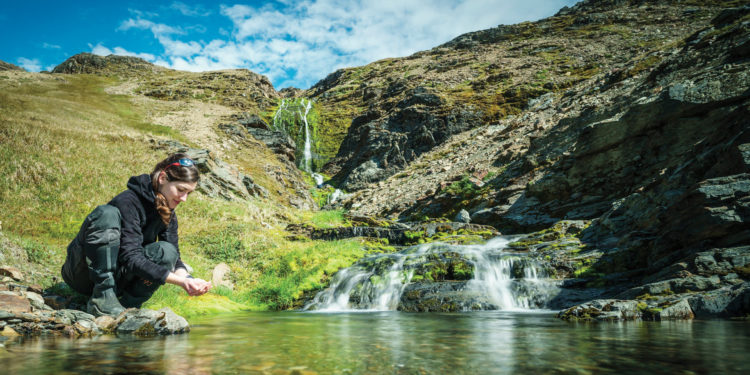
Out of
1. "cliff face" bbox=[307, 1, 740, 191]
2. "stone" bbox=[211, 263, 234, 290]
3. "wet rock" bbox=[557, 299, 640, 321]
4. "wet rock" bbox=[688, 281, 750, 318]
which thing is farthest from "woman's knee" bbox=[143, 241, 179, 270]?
"cliff face" bbox=[307, 1, 740, 191]

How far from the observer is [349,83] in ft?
336

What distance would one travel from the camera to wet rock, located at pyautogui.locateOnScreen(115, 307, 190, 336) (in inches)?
167

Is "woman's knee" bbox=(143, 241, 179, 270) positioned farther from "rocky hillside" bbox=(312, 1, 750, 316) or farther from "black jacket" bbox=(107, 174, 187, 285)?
"rocky hillside" bbox=(312, 1, 750, 316)

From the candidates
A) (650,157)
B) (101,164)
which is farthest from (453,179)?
(101,164)

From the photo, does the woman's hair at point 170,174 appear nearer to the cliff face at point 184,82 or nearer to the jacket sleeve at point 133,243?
the jacket sleeve at point 133,243

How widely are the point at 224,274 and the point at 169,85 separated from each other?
72.0 meters

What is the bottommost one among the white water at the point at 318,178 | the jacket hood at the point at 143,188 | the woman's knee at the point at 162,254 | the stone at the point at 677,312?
the stone at the point at 677,312

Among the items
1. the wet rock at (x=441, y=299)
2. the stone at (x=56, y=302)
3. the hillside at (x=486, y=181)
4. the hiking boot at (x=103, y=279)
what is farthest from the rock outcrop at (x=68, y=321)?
the wet rock at (x=441, y=299)

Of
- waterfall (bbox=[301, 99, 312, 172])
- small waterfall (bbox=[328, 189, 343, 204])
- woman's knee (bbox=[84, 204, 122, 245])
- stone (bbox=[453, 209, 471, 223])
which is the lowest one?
woman's knee (bbox=[84, 204, 122, 245])

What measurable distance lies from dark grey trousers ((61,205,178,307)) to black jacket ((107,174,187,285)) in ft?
0.29

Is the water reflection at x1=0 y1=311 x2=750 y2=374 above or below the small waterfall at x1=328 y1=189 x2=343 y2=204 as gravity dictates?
below

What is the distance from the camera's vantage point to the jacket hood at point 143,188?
452cm

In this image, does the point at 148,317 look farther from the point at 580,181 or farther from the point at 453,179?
the point at 453,179

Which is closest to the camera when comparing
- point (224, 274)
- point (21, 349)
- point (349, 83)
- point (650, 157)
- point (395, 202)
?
point (21, 349)
